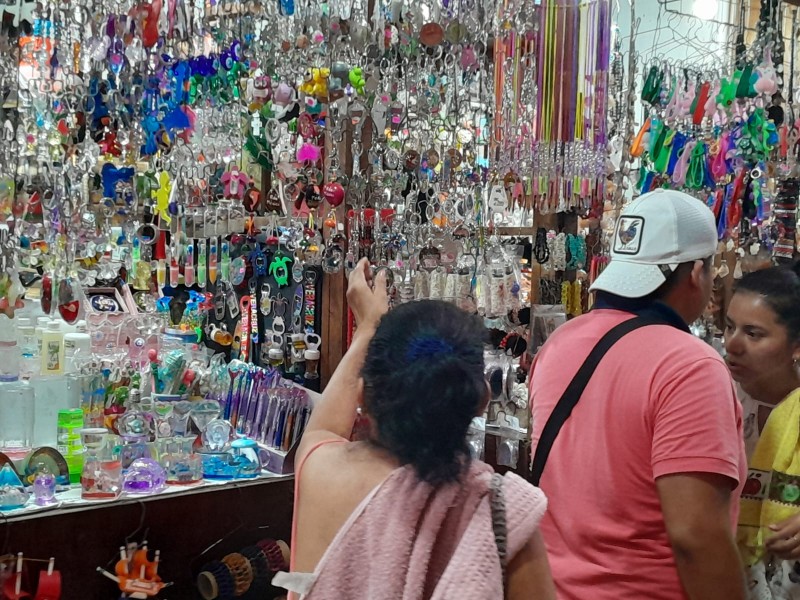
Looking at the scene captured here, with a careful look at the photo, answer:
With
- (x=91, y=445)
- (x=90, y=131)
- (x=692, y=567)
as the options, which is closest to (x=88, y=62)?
(x=90, y=131)

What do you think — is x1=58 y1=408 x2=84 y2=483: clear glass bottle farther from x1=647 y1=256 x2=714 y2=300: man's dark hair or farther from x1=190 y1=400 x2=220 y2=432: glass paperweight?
x1=647 y1=256 x2=714 y2=300: man's dark hair

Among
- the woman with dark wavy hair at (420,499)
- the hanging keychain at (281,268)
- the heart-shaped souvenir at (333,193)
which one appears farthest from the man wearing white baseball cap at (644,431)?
the hanging keychain at (281,268)

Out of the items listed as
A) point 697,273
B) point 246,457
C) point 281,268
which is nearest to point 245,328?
point 281,268

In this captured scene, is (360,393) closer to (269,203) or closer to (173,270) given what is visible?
(269,203)

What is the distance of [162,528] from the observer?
212 cm

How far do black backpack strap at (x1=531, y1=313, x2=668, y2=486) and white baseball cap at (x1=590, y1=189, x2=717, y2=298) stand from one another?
5cm

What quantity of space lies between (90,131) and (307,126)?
0.54 meters

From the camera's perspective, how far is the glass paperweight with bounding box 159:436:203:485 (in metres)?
2.16

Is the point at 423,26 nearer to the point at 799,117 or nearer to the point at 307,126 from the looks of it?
the point at 307,126

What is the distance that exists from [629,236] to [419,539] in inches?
Answer: 25.0

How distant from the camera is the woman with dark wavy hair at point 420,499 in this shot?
2.95 ft

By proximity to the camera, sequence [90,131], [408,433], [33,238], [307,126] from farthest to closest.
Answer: [307,126] < [90,131] < [33,238] < [408,433]

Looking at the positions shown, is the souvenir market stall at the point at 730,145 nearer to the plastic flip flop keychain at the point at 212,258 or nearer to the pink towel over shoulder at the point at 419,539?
the plastic flip flop keychain at the point at 212,258

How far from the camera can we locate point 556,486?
1.26 meters
